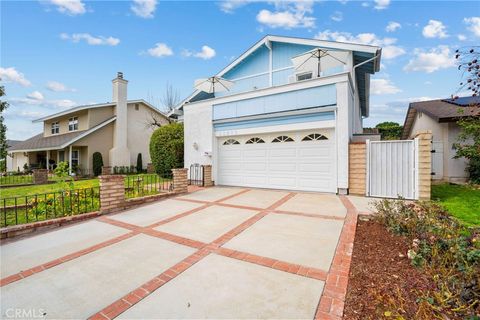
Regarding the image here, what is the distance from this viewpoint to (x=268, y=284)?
8.94ft

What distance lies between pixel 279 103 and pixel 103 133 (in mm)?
16651

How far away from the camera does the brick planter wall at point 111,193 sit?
6160 millimetres

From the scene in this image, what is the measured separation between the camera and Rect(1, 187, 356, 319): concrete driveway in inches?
93.7

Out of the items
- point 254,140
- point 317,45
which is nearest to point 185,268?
point 254,140

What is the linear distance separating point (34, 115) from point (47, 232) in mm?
24479

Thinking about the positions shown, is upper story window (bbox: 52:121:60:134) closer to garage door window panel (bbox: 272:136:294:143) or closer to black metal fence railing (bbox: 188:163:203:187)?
black metal fence railing (bbox: 188:163:203:187)

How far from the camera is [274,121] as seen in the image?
9.27 metres

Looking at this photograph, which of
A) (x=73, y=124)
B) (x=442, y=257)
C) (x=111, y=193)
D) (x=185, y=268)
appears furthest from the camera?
(x=73, y=124)

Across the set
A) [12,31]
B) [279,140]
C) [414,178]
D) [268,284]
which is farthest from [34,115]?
[414,178]

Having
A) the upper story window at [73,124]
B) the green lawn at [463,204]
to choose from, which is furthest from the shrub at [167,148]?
the upper story window at [73,124]

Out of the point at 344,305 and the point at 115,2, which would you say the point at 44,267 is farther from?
the point at 115,2

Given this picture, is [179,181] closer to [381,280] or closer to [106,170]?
[381,280]

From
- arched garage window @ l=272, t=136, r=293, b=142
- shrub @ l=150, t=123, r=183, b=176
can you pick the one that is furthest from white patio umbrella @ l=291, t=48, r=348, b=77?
shrub @ l=150, t=123, r=183, b=176
